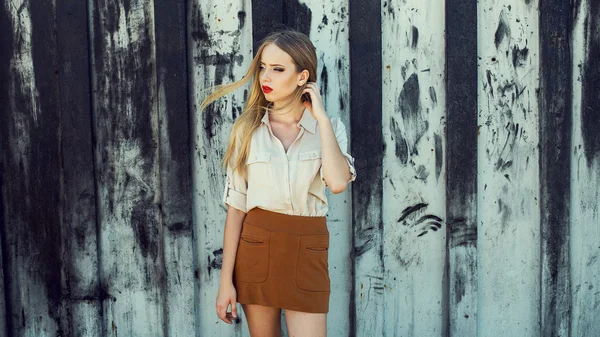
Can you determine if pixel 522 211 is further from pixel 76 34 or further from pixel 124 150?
pixel 76 34

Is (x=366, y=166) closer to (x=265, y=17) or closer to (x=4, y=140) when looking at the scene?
(x=265, y=17)

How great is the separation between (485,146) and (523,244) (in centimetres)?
58

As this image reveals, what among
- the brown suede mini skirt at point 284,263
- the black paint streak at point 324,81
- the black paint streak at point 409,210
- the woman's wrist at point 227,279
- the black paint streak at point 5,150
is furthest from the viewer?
the black paint streak at point 409,210

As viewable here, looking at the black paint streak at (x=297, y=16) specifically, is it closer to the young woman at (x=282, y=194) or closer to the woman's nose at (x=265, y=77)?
the young woman at (x=282, y=194)

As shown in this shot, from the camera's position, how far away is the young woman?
299 centimetres

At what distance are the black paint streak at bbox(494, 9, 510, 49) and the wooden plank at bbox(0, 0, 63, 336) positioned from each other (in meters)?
2.27

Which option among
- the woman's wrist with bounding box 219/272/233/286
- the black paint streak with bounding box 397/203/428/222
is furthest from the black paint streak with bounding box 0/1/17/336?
the black paint streak with bounding box 397/203/428/222

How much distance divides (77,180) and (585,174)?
106 inches

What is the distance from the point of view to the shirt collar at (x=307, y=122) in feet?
10.3

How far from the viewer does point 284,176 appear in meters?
3.05

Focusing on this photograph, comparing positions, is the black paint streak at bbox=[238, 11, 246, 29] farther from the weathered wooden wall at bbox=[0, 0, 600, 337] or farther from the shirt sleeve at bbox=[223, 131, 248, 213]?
the shirt sleeve at bbox=[223, 131, 248, 213]

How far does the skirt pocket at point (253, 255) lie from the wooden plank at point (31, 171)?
1.19m

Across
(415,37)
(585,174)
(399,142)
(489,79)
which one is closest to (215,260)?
(399,142)

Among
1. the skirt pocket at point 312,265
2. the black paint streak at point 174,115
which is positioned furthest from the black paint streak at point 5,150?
the skirt pocket at point 312,265
